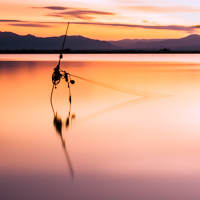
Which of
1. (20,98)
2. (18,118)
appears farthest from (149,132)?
(20,98)

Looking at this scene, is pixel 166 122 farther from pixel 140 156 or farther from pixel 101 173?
pixel 101 173

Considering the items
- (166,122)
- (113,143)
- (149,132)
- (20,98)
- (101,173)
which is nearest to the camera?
(101,173)

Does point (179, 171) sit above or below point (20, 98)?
below

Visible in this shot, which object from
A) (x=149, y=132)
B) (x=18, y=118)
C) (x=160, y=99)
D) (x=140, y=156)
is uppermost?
(x=160, y=99)

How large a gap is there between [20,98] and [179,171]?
8902mm

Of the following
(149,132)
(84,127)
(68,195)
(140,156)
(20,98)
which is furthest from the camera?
(20,98)

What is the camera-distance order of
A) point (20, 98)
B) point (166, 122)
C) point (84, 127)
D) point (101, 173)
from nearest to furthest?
point (101, 173), point (84, 127), point (166, 122), point (20, 98)

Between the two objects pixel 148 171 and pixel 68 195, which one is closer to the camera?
pixel 68 195

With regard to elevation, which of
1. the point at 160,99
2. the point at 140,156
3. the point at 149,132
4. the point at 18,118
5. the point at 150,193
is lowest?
the point at 150,193

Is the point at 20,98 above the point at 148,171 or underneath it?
above

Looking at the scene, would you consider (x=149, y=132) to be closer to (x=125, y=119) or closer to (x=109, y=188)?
(x=125, y=119)

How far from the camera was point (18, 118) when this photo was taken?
928cm

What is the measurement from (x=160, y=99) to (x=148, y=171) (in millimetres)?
8268

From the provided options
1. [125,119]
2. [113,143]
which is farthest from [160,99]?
[113,143]
